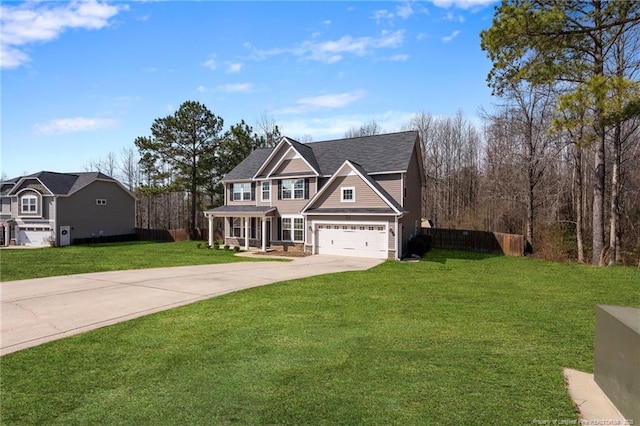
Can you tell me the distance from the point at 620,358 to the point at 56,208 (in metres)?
33.9

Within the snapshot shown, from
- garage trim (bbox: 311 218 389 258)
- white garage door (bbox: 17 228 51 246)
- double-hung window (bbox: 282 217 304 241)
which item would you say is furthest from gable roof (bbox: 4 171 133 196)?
garage trim (bbox: 311 218 389 258)

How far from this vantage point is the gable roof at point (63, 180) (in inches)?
1102

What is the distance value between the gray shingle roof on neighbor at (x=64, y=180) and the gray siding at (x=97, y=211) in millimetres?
462

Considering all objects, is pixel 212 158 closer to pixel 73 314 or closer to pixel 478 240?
pixel 478 240

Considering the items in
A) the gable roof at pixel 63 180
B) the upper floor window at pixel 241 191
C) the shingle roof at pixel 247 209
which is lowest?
the shingle roof at pixel 247 209

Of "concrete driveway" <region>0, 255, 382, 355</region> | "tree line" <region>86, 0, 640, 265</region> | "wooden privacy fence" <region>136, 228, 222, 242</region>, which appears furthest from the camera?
"wooden privacy fence" <region>136, 228, 222, 242</region>

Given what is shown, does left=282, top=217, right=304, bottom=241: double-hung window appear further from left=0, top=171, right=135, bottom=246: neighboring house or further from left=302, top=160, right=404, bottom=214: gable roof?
left=0, top=171, right=135, bottom=246: neighboring house

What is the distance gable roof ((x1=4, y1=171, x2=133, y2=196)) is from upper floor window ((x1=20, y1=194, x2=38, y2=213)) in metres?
1.45

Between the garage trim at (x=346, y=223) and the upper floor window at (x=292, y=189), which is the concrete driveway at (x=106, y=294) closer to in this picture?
the garage trim at (x=346, y=223)

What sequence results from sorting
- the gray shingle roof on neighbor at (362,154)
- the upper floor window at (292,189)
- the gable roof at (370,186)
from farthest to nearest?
the upper floor window at (292,189) < the gray shingle roof on neighbor at (362,154) < the gable roof at (370,186)

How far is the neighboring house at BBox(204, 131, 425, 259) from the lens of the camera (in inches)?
760

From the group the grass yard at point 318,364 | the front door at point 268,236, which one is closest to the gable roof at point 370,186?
the front door at point 268,236

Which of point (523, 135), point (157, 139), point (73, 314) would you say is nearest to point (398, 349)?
point (73, 314)

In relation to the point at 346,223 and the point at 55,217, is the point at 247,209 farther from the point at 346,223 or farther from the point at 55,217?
the point at 55,217
